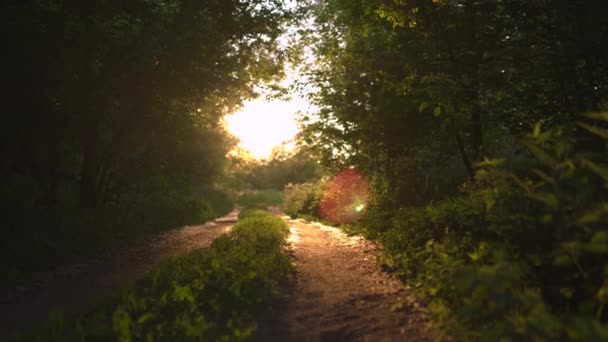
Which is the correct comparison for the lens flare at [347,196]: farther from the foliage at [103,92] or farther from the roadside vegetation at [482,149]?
the foliage at [103,92]

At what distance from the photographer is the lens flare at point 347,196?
19542 mm

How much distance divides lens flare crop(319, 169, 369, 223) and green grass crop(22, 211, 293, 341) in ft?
31.9

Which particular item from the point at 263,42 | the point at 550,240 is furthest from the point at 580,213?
the point at 263,42

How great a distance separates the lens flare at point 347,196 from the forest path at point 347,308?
869 cm

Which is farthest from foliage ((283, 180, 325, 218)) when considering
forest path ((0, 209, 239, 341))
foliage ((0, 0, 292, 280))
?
forest path ((0, 209, 239, 341))

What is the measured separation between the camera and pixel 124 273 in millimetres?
10828

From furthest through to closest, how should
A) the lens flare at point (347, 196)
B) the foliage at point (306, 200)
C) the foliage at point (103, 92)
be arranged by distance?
1. the foliage at point (306, 200)
2. the lens flare at point (347, 196)
3. the foliage at point (103, 92)

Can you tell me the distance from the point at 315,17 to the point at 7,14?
13.2 meters

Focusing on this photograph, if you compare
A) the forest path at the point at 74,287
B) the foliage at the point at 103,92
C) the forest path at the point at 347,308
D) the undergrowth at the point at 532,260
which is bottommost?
the forest path at the point at 347,308

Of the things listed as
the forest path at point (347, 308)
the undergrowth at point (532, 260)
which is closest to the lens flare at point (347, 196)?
the forest path at point (347, 308)

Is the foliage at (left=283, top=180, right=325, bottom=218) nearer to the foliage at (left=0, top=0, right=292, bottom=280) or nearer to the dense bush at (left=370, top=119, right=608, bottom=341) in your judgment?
the foliage at (left=0, top=0, right=292, bottom=280)

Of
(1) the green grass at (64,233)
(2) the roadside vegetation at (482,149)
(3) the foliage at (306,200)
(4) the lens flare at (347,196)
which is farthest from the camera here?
(3) the foliage at (306,200)

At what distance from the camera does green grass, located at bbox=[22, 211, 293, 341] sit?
5668 mm

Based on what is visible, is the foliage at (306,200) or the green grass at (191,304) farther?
the foliage at (306,200)
